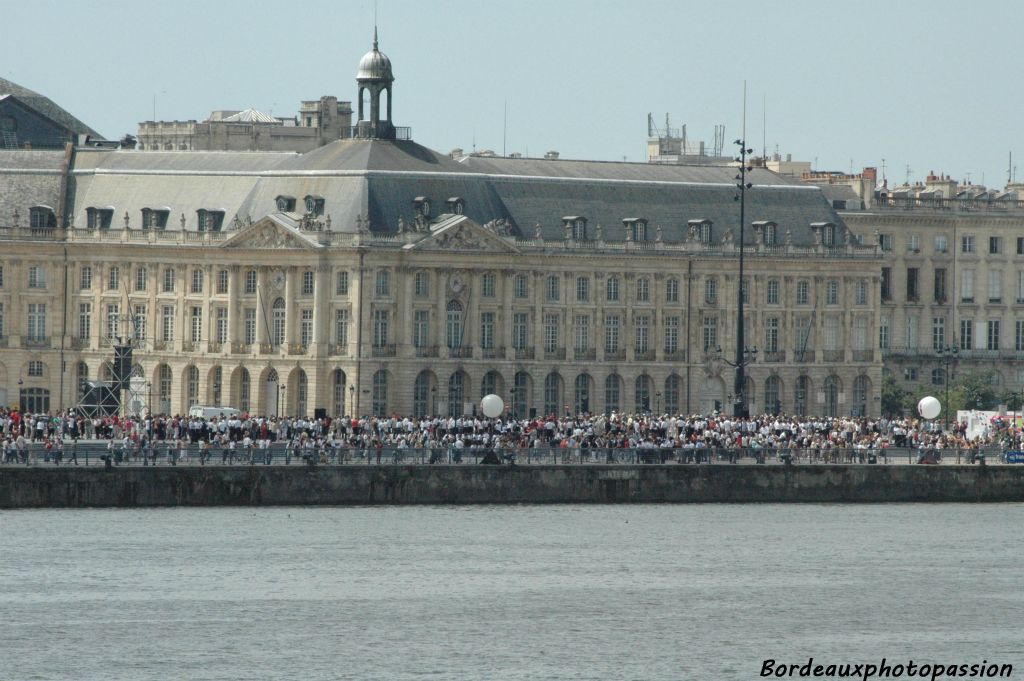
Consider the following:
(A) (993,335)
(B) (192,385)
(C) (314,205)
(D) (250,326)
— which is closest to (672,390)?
(C) (314,205)

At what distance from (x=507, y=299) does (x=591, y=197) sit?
553cm

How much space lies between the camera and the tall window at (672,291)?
553 ft

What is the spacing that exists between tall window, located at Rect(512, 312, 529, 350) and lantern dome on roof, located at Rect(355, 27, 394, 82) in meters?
10.1

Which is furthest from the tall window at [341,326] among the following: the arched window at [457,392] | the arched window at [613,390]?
the arched window at [613,390]

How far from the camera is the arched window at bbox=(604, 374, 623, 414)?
16738 cm

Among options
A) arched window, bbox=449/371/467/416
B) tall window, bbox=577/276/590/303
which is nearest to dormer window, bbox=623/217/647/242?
tall window, bbox=577/276/590/303

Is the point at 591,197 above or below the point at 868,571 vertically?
above

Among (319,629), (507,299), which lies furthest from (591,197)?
(319,629)

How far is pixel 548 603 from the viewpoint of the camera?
109875 millimetres

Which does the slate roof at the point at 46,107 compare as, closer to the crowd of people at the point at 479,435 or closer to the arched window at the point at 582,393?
the arched window at the point at 582,393

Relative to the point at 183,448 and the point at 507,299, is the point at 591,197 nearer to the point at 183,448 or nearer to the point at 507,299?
the point at 507,299

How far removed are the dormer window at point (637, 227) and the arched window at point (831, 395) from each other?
9493mm

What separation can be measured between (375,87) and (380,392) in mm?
11627

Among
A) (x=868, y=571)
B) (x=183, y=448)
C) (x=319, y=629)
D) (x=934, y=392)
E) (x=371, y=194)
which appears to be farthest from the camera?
(x=934, y=392)
